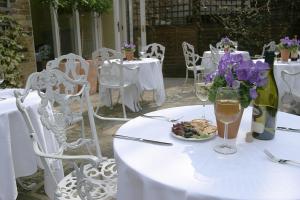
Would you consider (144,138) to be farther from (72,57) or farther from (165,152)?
(72,57)

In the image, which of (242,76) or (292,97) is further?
(292,97)

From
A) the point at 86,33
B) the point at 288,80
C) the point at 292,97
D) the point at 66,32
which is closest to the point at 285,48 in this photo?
the point at 288,80

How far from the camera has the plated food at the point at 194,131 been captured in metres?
1.19

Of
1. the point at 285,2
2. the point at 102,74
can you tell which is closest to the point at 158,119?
the point at 102,74

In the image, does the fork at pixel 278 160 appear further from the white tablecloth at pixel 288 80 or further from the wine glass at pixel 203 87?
the white tablecloth at pixel 288 80

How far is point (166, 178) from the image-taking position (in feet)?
2.96

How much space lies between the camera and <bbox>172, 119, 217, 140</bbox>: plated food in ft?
3.89

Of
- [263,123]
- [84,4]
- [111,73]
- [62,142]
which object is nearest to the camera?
[263,123]

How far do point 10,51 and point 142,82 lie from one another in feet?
5.82

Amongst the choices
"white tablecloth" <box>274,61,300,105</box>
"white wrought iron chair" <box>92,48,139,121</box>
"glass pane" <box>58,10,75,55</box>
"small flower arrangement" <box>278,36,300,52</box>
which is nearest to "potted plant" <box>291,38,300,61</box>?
"small flower arrangement" <box>278,36,300,52</box>

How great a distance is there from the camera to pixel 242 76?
1038 millimetres

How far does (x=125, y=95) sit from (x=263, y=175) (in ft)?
11.6

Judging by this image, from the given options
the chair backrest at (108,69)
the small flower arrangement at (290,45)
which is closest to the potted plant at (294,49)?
the small flower arrangement at (290,45)

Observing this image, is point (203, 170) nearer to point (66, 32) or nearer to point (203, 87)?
point (203, 87)
